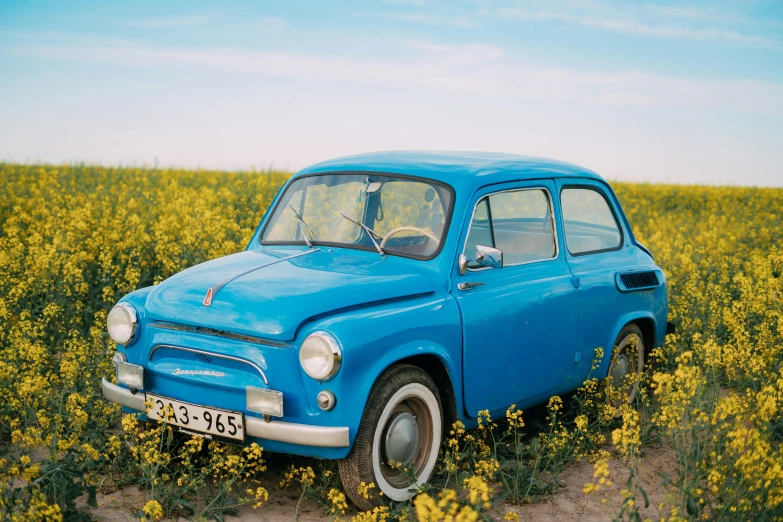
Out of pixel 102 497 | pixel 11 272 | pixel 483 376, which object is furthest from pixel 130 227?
pixel 483 376

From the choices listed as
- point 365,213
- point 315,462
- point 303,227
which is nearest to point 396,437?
point 315,462

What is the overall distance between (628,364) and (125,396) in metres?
4.11

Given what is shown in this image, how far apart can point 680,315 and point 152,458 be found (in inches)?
234

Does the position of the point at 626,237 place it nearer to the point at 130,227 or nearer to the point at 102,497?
the point at 102,497

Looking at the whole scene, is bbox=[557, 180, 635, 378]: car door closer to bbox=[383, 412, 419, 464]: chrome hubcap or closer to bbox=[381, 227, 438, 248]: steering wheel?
bbox=[381, 227, 438, 248]: steering wheel

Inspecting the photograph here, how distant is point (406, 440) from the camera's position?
446 cm

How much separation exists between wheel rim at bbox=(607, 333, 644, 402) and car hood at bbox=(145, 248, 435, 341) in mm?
2411

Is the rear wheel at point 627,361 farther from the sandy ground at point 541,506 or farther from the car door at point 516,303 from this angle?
the sandy ground at point 541,506

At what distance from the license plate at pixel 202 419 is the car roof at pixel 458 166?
6.70ft

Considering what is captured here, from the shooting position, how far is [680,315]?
820cm

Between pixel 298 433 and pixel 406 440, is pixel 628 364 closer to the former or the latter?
pixel 406 440

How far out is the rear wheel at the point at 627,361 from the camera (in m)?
6.26

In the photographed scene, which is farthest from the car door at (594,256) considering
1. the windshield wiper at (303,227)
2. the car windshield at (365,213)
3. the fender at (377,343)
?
the windshield wiper at (303,227)

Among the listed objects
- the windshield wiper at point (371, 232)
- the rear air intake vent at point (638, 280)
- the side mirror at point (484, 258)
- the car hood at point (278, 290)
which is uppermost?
the windshield wiper at point (371, 232)
